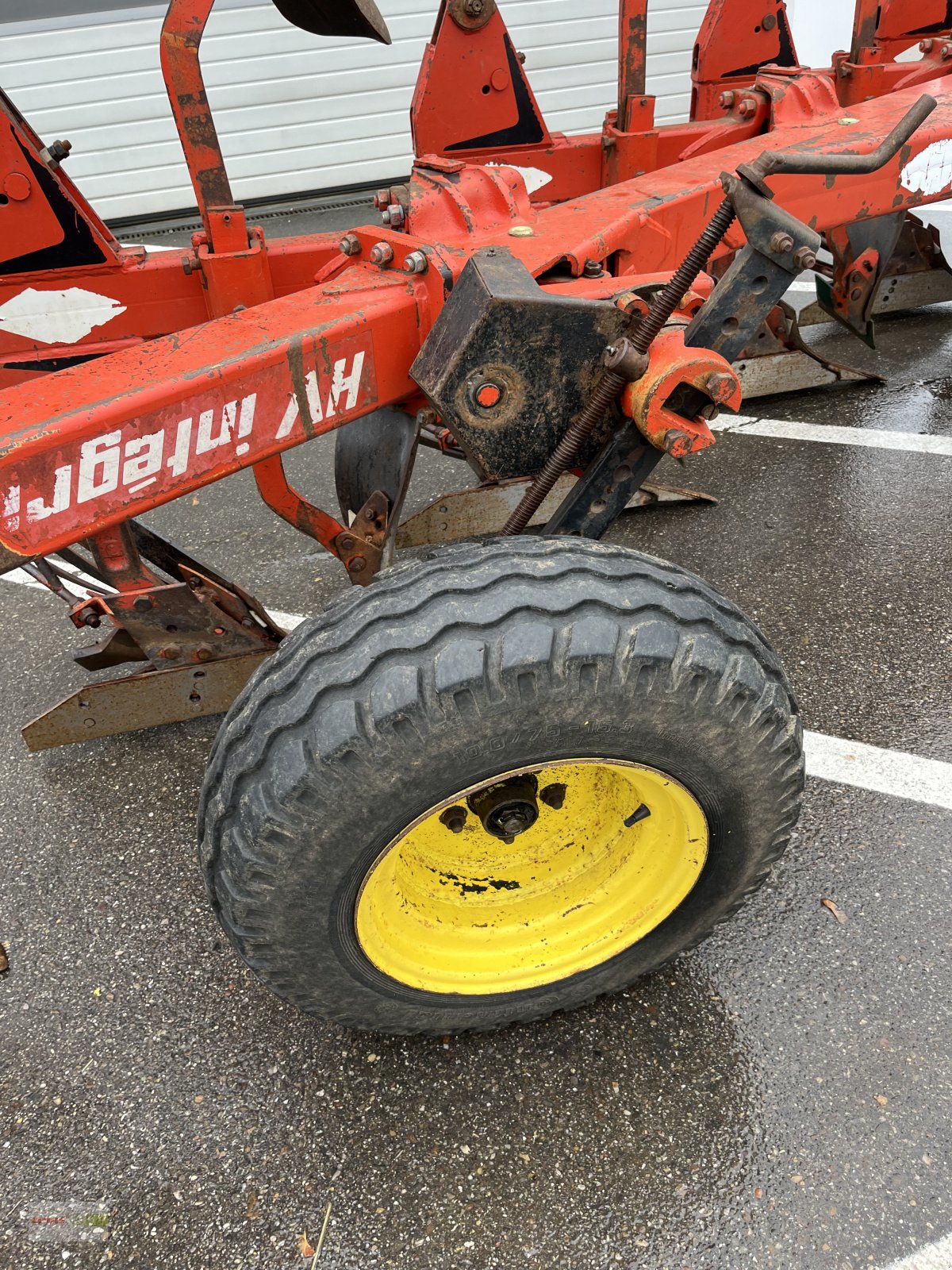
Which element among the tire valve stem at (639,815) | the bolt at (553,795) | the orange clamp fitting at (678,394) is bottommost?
the tire valve stem at (639,815)

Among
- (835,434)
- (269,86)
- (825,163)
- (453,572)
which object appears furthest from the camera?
(269,86)

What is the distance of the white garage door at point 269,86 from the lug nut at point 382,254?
658 cm

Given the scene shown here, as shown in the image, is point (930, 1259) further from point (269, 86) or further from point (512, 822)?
point (269, 86)

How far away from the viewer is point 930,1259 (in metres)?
1.54

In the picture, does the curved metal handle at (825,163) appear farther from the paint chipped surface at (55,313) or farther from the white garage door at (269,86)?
the white garage door at (269,86)

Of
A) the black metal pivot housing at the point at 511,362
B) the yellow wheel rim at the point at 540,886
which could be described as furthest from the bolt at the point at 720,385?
the yellow wheel rim at the point at 540,886

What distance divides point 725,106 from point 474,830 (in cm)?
292

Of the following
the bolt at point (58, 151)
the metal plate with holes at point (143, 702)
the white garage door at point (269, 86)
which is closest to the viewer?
the metal plate with holes at point (143, 702)

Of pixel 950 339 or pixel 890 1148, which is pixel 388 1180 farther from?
pixel 950 339

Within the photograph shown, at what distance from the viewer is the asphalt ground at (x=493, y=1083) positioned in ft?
Result: 5.38

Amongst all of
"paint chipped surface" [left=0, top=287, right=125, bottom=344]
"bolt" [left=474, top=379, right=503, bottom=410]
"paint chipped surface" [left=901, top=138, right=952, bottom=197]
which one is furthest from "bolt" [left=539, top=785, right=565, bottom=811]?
"paint chipped surface" [left=0, top=287, right=125, bottom=344]

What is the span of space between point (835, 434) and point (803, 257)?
264 centimetres

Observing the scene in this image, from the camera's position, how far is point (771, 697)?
153cm

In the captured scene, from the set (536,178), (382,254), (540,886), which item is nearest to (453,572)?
(540,886)
